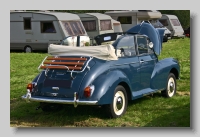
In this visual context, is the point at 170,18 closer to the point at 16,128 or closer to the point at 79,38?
the point at 79,38

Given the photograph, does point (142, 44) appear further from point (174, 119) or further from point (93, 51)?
point (174, 119)

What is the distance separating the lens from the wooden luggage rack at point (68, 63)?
658 centimetres

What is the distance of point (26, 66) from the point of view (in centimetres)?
1291

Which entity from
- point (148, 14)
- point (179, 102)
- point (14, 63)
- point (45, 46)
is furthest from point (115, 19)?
point (179, 102)

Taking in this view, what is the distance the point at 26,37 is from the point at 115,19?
8.15 metres

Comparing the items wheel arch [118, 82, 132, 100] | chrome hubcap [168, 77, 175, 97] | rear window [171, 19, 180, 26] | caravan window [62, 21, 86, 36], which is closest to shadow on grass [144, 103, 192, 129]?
wheel arch [118, 82, 132, 100]

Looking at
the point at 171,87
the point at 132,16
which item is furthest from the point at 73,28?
the point at 171,87

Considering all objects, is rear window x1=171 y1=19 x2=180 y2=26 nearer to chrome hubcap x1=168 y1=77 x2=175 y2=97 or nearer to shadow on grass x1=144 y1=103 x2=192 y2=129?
chrome hubcap x1=168 y1=77 x2=175 y2=97

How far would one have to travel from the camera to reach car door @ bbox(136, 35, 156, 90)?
767 centimetres

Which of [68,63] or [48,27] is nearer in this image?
[68,63]

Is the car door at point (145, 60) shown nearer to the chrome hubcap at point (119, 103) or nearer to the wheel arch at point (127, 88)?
the wheel arch at point (127, 88)

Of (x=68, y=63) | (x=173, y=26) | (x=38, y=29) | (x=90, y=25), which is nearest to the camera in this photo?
(x=68, y=63)

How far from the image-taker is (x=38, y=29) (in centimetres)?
1809

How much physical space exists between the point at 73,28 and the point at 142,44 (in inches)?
431
